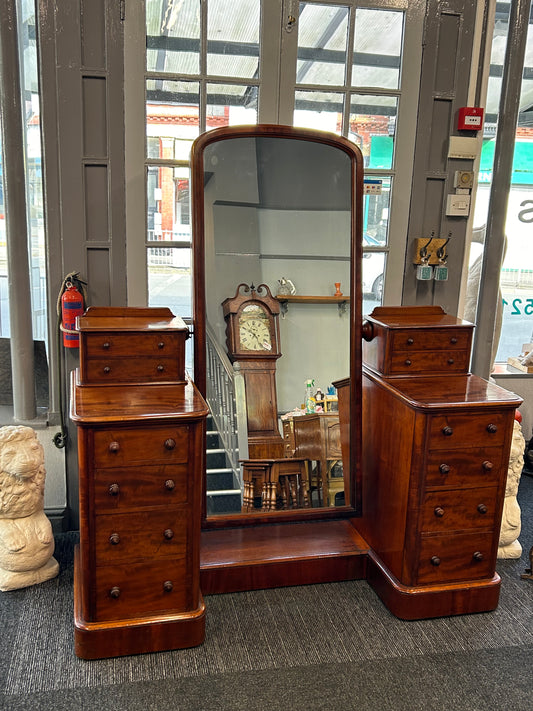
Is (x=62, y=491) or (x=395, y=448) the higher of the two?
(x=395, y=448)

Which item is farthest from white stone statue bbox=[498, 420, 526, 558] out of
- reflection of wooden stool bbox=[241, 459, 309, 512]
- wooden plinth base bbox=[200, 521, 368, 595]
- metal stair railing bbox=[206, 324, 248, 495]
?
metal stair railing bbox=[206, 324, 248, 495]

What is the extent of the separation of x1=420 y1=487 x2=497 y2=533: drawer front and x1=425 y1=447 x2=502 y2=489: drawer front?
38 mm

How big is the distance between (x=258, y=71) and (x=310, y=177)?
22.9 inches

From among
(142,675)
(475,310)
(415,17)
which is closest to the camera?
(142,675)

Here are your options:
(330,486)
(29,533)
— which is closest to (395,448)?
(330,486)

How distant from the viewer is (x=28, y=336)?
9.48 ft

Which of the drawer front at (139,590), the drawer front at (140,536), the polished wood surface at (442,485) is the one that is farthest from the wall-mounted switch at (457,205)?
the drawer front at (139,590)

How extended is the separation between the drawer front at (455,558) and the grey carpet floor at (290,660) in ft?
0.57

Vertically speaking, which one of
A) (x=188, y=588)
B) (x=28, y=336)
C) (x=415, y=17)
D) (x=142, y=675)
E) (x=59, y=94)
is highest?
(x=415, y=17)

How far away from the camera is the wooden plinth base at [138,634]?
2.16 meters

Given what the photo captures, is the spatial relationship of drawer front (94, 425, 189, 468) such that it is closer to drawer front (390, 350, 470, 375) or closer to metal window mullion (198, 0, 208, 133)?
drawer front (390, 350, 470, 375)

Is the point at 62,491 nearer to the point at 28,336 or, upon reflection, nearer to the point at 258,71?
the point at 28,336

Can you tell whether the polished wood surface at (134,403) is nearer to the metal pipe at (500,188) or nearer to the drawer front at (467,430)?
the drawer front at (467,430)

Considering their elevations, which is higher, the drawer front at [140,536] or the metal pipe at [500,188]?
the metal pipe at [500,188]
